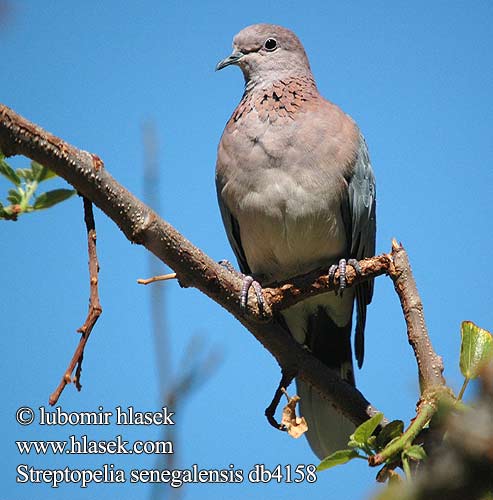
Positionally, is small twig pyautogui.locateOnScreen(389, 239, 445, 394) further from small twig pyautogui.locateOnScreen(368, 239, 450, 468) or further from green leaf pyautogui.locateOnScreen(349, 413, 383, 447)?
green leaf pyautogui.locateOnScreen(349, 413, 383, 447)

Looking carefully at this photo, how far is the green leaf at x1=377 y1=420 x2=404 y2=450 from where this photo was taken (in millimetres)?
1764

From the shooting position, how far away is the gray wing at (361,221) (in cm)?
359

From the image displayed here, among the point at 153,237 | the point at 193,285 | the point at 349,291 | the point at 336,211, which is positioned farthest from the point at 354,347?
the point at 153,237

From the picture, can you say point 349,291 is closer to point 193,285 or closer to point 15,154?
point 193,285

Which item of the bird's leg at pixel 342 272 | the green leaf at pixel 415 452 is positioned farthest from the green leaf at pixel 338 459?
the bird's leg at pixel 342 272

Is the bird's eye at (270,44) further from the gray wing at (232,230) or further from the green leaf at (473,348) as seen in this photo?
the green leaf at (473,348)

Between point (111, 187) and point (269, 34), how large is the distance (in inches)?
105

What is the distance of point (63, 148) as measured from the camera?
6.33 ft

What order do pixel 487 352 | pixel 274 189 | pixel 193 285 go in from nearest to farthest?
pixel 487 352 < pixel 193 285 < pixel 274 189

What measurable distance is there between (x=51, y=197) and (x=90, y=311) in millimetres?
554

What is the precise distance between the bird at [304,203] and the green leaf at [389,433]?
143cm

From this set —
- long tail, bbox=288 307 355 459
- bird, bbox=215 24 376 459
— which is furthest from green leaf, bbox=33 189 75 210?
long tail, bbox=288 307 355 459

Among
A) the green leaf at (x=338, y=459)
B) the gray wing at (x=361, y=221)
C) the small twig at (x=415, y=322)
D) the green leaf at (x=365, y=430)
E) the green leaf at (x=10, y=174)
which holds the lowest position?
the green leaf at (x=338, y=459)

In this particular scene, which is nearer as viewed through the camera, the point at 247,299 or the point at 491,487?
the point at 491,487
